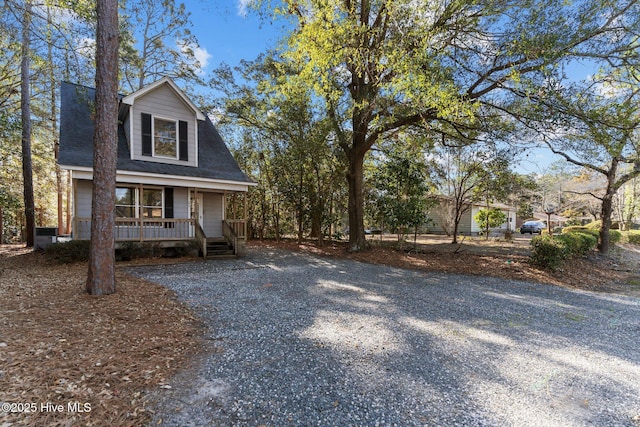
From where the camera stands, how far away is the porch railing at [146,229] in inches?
369

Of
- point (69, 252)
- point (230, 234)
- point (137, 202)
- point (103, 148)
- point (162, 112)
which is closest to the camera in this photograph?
point (103, 148)

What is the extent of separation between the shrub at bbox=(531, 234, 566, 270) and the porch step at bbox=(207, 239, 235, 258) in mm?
10224

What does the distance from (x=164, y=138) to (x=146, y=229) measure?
11.6 ft

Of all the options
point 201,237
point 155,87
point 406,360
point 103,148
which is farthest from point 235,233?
point 406,360

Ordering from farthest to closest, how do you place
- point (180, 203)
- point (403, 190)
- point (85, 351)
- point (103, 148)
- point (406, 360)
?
1. point (180, 203)
2. point (403, 190)
3. point (103, 148)
4. point (406, 360)
5. point (85, 351)

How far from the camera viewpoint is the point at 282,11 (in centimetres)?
872

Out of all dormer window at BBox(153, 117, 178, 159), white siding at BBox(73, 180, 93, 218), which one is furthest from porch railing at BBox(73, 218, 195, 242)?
dormer window at BBox(153, 117, 178, 159)

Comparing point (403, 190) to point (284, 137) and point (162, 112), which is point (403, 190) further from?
point (162, 112)

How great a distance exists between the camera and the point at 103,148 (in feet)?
16.4

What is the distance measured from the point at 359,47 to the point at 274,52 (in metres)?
6.42

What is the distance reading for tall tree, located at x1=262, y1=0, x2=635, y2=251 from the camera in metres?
6.35

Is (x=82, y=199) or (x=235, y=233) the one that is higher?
(x=82, y=199)

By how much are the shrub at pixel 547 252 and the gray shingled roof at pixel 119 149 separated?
10324 millimetres

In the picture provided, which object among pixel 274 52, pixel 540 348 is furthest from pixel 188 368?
pixel 274 52
